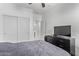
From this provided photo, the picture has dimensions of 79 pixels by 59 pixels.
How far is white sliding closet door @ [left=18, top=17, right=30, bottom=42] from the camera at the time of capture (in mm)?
1059

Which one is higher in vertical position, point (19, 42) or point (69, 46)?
point (19, 42)

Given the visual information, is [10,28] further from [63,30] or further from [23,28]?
[63,30]

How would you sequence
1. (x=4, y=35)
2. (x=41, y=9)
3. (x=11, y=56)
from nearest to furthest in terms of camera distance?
(x=11, y=56)
(x=4, y=35)
(x=41, y=9)

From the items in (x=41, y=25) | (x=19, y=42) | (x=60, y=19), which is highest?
(x=60, y=19)

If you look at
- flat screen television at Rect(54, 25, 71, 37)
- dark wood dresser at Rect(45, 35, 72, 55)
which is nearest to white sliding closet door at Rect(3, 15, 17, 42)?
dark wood dresser at Rect(45, 35, 72, 55)

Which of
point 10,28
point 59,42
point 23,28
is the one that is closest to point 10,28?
point 10,28

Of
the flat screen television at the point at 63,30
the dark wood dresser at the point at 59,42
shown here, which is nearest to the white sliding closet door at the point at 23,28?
the dark wood dresser at the point at 59,42

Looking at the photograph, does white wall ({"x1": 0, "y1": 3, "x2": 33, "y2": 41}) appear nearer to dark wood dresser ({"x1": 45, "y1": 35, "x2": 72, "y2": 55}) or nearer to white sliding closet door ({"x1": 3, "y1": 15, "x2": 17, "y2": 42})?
white sliding closet door ({"x1": 3, "y1": 15, "x2": 17, "y2": 42})

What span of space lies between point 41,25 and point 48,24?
0.12m

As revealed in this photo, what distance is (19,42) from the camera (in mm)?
1039

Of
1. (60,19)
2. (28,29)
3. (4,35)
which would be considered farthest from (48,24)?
(4,35)

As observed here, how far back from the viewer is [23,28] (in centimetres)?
109

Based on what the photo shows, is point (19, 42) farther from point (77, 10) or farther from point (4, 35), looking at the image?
point (77, 10)

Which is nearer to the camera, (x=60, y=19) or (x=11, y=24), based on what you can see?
(x=11, y=24)
